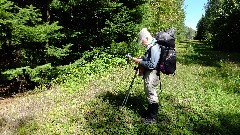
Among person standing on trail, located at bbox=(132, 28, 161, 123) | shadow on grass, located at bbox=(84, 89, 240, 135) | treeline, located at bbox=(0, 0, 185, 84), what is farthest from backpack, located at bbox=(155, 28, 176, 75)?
treeline, located at bbox=(0, 0, 185, 84)

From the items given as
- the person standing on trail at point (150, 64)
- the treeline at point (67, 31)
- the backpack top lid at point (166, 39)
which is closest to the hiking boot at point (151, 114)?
the person standing on trail at point (150, 64)

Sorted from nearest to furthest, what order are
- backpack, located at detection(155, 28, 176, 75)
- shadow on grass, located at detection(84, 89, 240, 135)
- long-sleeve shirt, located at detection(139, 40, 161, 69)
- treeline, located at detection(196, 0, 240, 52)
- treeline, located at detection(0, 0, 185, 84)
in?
long-sleeve shirt, located at detection(139, 40, 161, 69), backpack, located at detection(155, 28, 176, 75), shadow on grass, located at detection(84, 89, 240, 135), treeline, located at detection(0, 0, 185, 84), treeline, located at detection(196, 0, 240, 52)

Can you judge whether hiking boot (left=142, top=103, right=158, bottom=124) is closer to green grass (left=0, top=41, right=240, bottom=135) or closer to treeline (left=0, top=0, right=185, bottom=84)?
green grass (left=0, top=41, right=240, bottom=135)

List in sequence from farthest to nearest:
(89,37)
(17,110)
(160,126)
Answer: (89,37)
(17,110)
(160,126)

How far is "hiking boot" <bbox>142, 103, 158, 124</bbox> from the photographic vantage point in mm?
8430

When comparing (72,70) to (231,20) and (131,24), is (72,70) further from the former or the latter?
(231,20)

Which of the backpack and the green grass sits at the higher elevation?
the backpack

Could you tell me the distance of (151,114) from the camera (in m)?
8.56

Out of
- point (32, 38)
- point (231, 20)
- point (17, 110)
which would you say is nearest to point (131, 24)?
point (32, 38)

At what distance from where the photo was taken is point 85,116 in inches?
367

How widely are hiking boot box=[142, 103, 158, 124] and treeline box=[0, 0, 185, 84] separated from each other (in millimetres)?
6146

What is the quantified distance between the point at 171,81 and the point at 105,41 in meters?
5.14


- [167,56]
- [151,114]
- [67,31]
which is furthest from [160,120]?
[67,31]

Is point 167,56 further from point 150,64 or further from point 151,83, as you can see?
point 151,83
